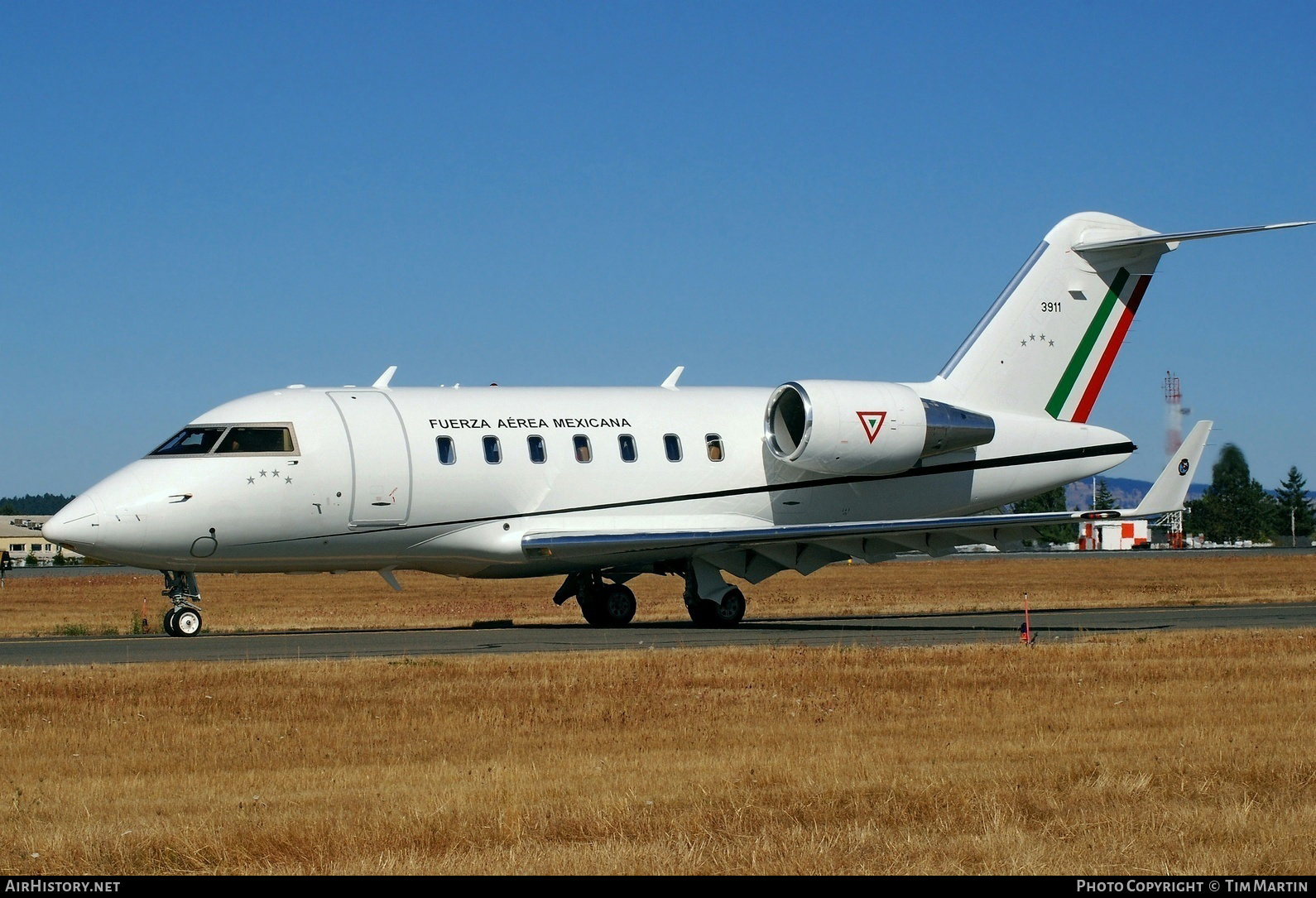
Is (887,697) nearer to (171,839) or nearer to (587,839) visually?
(587,839)

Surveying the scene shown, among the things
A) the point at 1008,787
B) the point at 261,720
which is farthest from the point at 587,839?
the point at 261,720

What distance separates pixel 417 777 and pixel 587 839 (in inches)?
92.6

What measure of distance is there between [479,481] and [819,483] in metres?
6.40

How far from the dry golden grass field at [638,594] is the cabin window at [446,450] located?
4.88 meters

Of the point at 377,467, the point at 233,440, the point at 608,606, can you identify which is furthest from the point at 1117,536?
the point at 233,440

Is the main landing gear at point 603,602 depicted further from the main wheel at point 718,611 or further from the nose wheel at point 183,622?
the nose wheel at point 183,622

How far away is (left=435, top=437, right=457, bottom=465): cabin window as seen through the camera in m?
24.4

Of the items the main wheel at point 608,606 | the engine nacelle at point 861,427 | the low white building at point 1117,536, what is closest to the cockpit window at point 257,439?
the main wheel at point 608,606

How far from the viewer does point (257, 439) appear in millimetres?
23453

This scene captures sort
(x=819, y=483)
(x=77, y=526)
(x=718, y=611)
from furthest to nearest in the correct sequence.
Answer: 1. (x=819, y=483)
2. (x=718, y=611)
3. (x=77, y=526)

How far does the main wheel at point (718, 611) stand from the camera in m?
26.1

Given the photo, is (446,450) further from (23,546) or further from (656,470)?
(23,546)

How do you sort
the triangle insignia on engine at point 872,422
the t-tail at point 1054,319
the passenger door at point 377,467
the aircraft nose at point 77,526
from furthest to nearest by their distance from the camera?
1. the t-tail at point 1054,319
2. the triangle insignia on engine at point 872,422
3. the passenger door at point 377,467
4. the aircraft nose at point 77,526

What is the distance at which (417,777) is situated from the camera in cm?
1041
